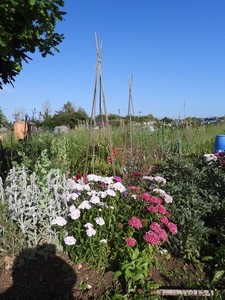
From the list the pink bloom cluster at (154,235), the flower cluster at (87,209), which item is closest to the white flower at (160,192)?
the flower cluster at (87,209)

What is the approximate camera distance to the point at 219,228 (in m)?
3.61

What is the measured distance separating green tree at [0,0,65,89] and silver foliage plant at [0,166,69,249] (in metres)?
1.19

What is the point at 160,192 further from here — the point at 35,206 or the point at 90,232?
the point at 35,206

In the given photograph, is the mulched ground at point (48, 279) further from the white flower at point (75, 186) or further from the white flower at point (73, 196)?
the white flower at point (75, 186)

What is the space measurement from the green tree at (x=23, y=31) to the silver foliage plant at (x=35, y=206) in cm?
119

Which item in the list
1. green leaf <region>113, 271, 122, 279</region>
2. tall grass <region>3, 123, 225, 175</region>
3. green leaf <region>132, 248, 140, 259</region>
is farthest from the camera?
tall grass <region>3, 123, 225, 175</region>

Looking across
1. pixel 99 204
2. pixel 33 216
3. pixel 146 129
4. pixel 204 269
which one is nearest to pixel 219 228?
pixel 204 269

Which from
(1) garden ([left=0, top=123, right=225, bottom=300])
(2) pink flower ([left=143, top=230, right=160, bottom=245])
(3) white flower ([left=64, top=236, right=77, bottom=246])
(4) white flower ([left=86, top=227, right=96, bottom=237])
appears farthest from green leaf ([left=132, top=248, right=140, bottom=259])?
(3) white flower ([left=64, top=236, right=77, bottom=246])

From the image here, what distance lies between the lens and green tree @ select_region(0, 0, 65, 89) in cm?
284

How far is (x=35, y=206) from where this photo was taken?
10.7ft

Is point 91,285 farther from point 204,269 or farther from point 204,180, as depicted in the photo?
Result: point 204,180

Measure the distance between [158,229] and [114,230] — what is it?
0.53 metres

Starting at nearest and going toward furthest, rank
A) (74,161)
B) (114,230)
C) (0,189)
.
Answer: (114,230) → (0,189) → (74,161)

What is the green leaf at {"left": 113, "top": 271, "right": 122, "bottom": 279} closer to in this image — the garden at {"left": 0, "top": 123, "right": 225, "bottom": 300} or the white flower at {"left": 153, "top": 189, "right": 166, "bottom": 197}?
the garden at {"left": 0, "top": 123, "right": 225, "bottom": 300}
